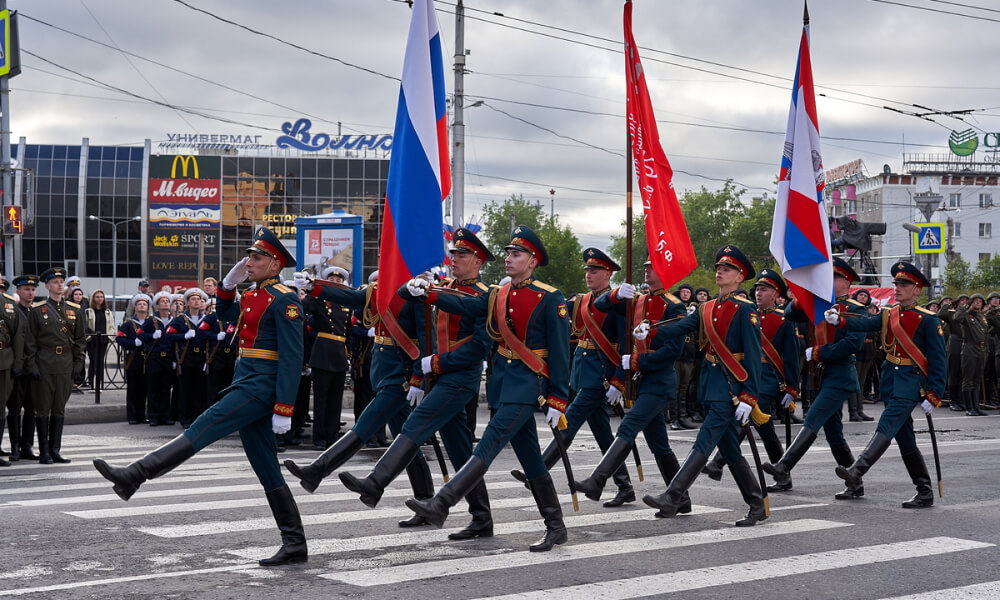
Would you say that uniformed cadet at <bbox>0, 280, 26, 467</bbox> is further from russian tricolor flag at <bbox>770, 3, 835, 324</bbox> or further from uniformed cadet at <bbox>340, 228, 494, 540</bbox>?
russian tricolor flag at <bbox>770, 3, 835, 324</bbox>

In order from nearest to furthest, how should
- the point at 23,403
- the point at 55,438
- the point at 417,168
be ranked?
the point at 417,168 < the point at 55,438 < the point at 23,403

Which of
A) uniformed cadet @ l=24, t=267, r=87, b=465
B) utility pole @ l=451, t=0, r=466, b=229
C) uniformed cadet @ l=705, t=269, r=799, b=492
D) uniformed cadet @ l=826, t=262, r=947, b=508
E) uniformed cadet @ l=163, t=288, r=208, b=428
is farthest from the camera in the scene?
utility pole @ l=451, t=0, r=466, b=229

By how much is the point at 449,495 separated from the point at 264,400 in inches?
50.4

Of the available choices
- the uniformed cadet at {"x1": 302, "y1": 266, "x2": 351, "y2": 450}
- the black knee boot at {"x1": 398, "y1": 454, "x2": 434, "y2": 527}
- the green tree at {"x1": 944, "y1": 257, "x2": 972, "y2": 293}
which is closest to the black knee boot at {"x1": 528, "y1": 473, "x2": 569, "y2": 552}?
the black knee boot at {"x1": 398, "y1": 454, "x2": 434, "y2": 527}

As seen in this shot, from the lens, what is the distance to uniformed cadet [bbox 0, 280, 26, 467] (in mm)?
12406

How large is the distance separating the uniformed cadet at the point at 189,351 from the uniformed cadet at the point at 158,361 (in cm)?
13

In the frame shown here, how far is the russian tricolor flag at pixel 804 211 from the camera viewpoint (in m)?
11.0

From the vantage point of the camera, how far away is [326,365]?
45.5 ft

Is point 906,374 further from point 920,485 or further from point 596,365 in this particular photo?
point 596,365

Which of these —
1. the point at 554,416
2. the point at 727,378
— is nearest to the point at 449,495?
the point at 554,416

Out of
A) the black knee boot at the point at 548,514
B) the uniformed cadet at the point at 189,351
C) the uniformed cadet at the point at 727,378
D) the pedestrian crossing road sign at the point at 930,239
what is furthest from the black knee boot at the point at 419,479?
the pedestrian crossing road sign at the point at 930,239

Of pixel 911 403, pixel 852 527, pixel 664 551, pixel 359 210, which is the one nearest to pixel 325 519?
pixel 664 551

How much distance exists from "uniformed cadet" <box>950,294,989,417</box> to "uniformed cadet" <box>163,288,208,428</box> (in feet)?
45.2

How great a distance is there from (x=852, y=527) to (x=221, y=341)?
980 centimetres
